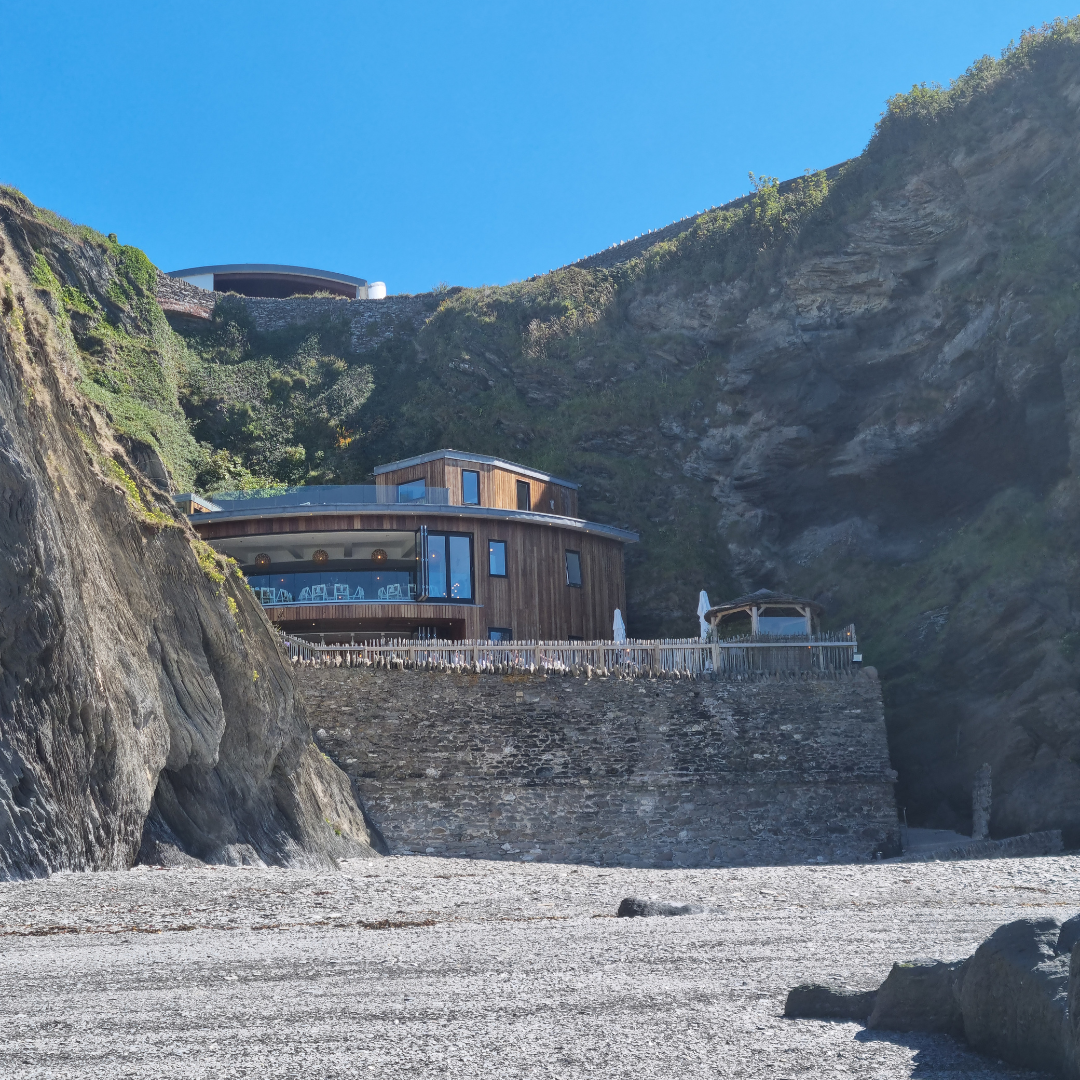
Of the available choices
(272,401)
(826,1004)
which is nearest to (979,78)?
(272,401)

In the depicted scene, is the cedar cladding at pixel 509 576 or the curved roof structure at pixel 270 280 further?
the curved roof structure at pixel 270 280

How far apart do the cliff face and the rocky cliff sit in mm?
13409

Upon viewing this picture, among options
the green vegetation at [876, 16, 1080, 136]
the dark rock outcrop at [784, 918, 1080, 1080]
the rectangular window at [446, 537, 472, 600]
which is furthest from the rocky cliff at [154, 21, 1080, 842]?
the dark rock outcrop at [784, 918, 1080, 1080]

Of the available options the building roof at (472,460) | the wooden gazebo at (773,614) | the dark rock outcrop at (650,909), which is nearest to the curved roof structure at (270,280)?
the building roof at (472,460)

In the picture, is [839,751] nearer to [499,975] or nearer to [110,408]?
[499,975]

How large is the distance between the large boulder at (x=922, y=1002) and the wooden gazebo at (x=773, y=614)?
17021 mm

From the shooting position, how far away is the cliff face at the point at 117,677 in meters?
12.0

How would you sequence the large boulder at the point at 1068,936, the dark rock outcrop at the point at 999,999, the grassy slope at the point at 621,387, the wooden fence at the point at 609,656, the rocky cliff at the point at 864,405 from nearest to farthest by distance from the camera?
the dark rock outcrop at the point at 999,999 < the large boulder at the point at 1068,936 < the wooden fence at the point at 609,656 < the rocky cliff at the point at 864,405 < the grassy slope at the point at 621,387

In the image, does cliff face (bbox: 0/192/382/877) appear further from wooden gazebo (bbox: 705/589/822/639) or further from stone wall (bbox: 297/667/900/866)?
wooden gazebo (bbox: 705/589/822/639)

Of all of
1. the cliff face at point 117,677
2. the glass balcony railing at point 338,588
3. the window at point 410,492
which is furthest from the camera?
the window at point 410,492

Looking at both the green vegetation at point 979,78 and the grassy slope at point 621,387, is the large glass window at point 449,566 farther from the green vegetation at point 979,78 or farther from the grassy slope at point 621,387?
the green vegetation at point 979,78

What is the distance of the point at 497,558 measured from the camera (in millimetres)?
27656

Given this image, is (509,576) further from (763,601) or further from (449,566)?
(763,601)

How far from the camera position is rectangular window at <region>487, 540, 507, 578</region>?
27.4m
